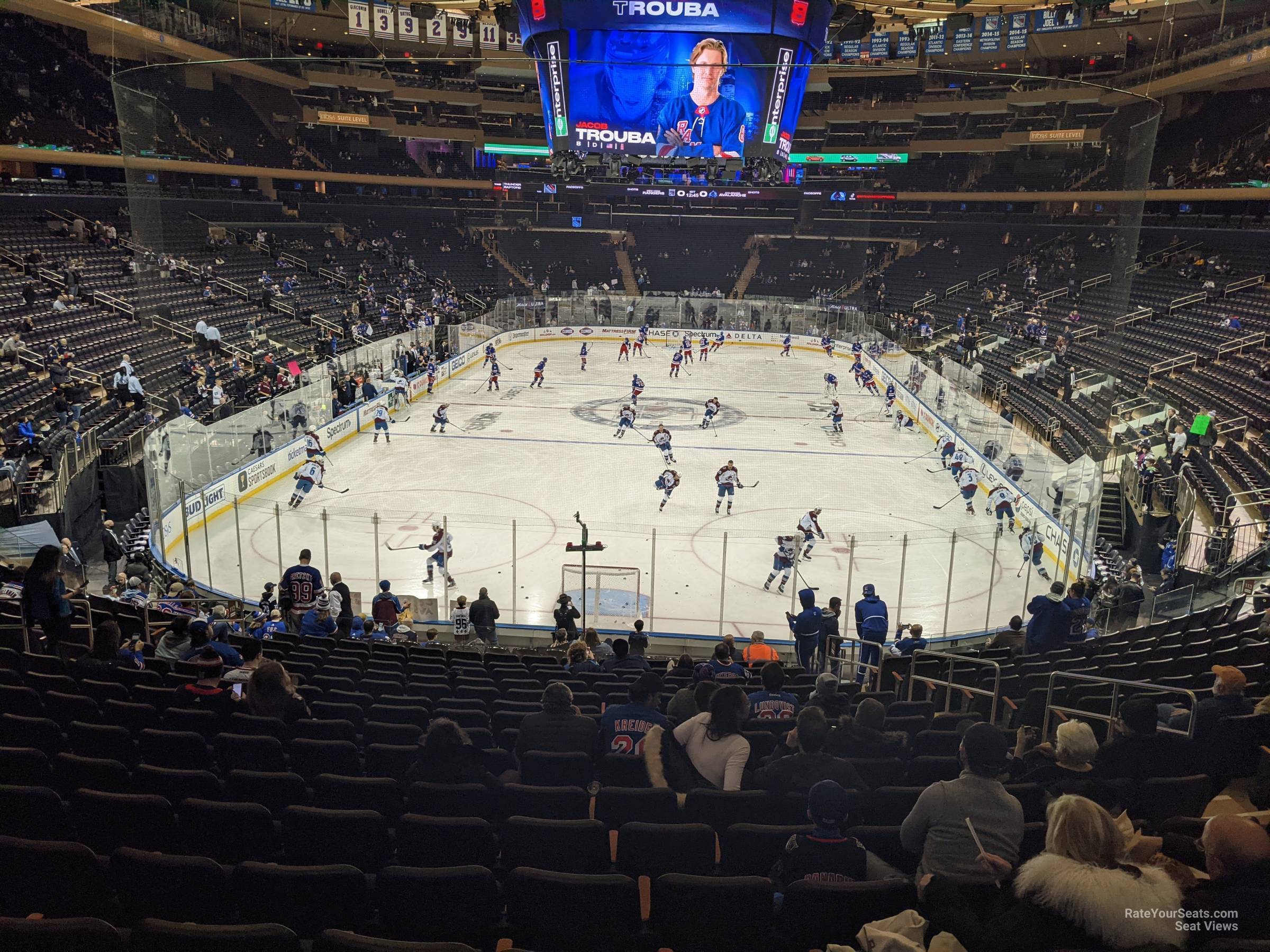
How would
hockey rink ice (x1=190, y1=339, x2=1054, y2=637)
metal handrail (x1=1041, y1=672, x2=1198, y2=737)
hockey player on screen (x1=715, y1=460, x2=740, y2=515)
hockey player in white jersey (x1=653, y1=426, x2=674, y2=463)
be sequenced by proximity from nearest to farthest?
metal handrail (x1=1041, y1=672, x2=1198, y2=737) → hockey rink ice (x1=190, y1=339, x2=1054, y2=637) → hockey player on screen (x1=715, y1=460, x2=740, y2=515) → hockey player in white jersey (x1=653, y1=426, x2=674, y2=463)

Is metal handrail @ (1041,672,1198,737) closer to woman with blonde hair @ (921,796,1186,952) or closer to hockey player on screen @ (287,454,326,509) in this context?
woman with blonde hair @ (921,796,1186,952)

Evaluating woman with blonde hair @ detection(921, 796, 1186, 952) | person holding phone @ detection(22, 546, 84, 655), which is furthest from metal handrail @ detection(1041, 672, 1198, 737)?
person holding phone @ detection(22, 546, 84, 655)

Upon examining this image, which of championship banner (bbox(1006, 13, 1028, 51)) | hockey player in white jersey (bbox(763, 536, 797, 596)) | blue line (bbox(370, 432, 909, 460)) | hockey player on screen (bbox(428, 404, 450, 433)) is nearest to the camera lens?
hockey player in white jersey (bbox(763, 536, 797, 596))

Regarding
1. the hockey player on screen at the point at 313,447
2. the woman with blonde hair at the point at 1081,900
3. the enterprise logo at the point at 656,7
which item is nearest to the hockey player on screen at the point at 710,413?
the enterprise logo at the point at 656,7

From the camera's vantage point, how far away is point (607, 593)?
43.6 ft

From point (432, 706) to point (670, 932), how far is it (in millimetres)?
3743

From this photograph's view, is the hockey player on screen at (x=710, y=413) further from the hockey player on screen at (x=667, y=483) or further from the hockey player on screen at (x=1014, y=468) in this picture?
the hockey player on screen at (x=1014, y=468)

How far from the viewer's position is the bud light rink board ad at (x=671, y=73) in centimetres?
2627

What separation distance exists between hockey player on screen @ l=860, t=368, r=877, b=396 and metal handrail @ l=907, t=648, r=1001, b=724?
24.6 metres

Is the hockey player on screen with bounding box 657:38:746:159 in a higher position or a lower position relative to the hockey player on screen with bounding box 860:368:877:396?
higher

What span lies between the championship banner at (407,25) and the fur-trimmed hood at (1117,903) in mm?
39817

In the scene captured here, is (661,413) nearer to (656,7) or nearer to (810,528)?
(656,7)

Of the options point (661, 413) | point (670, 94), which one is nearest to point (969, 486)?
point (661, 413)

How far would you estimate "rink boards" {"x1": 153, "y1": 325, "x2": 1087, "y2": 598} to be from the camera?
46.9ft
